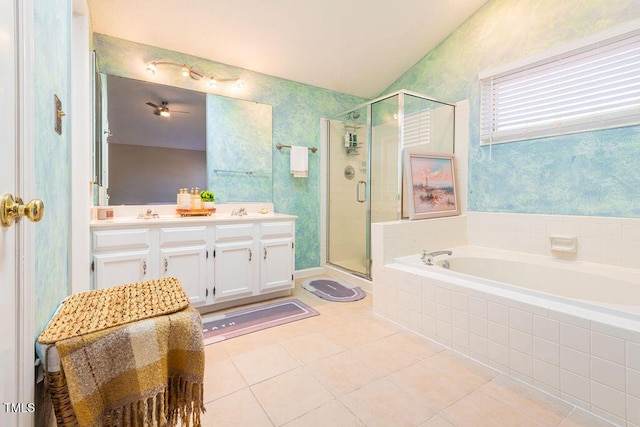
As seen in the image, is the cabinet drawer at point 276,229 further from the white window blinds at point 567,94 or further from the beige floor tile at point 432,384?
the white window blinds at point 567,94

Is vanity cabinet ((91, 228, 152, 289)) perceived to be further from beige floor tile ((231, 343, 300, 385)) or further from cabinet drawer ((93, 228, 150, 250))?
beige floor tile ((231, 343, 300, 385))

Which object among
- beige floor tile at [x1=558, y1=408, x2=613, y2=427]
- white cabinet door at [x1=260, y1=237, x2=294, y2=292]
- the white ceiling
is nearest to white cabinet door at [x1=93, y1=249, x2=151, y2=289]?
white cabinet door at [x1=260, y1=237, x2=294, y2=292]

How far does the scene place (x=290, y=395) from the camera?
4.97 feet

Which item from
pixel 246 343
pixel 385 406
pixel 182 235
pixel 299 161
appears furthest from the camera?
pixel 299 161

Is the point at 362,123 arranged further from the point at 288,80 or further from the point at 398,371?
Answer: the point at 398,371

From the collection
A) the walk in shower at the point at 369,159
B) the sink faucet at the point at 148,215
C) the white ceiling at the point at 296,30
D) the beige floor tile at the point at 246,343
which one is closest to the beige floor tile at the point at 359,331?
the beige floor tile at the point at 246,343

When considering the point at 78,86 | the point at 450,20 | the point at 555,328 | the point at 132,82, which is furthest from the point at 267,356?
the point at 450,20

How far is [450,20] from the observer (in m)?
2.94

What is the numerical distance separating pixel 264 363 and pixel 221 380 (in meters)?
0.27

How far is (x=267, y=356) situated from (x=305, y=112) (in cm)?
272

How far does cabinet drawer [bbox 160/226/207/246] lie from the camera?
7.41 feet

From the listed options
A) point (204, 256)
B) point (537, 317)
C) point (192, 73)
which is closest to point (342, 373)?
point (537, 317)

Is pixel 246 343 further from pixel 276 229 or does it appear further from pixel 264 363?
pixel 276 229

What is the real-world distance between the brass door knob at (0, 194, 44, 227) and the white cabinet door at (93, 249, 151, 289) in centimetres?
165
